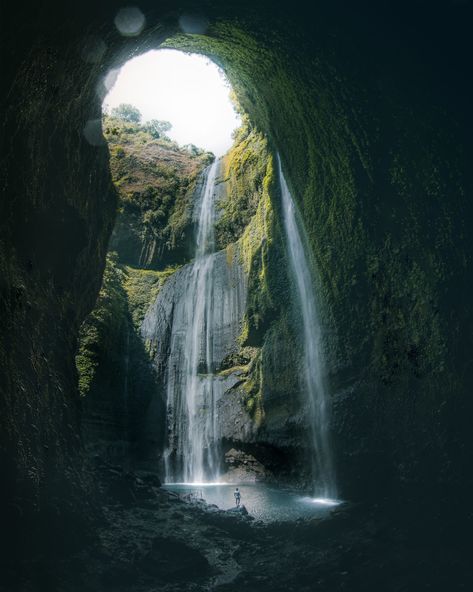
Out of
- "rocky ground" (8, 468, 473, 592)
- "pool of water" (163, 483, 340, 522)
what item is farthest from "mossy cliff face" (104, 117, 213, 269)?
"rocky ground" (8, 468, 473, 592)

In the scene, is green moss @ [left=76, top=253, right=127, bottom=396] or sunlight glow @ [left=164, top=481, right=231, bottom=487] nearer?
sunlight glow @ [left=164, top=481, right=231, bottom=487]

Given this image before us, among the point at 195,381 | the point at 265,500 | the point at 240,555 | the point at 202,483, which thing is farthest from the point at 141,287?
the point at 240,555

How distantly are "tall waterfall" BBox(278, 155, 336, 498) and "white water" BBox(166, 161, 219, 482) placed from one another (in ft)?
15.8

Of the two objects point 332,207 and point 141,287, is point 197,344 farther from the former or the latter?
point 332,207

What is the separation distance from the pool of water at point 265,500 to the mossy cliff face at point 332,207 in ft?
4.11

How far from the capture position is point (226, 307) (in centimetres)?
1925

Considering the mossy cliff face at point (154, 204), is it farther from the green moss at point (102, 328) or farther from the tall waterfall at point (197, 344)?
the green moss at point (102, 328)

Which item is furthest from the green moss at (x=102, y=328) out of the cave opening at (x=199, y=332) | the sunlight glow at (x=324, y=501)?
the sunlight glow at (x=324, y=501)

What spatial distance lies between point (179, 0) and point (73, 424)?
716 centimetres

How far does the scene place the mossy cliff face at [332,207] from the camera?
19.4ft

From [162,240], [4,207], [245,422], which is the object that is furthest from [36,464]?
[162,240]

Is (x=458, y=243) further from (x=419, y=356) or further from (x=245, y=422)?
(x=245, y=422)

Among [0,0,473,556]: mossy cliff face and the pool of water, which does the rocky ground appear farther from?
[0,0,473,556]: mossy cliff face

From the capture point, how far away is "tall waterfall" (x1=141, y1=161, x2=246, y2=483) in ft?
58.3
